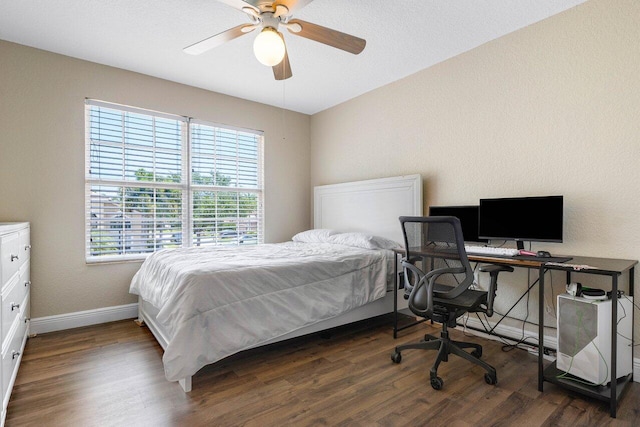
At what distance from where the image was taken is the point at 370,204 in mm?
3814

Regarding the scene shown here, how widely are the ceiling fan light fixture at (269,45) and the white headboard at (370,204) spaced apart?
1.89 m

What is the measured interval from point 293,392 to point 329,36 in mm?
2251

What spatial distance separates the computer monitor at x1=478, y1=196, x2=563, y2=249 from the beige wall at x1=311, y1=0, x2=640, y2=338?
0.21 metres

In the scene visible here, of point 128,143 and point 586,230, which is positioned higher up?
point 128,143

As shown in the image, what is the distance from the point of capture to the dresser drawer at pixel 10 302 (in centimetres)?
163

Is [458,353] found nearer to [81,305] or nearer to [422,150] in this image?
[422,150]

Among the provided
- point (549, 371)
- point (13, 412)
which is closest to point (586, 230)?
point (549, 371)

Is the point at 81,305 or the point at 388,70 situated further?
the point at 388,70

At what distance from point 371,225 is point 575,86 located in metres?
2.17

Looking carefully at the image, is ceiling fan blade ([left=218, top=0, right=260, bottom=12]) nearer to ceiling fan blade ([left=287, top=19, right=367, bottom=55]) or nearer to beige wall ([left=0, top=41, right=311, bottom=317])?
ceiling fan blade ([left=287, top=19, right=367, bottom=55])

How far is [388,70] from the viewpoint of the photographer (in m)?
3.38

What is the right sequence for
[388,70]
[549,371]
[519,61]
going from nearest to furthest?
[549,371] < [519,61] < [388,70]

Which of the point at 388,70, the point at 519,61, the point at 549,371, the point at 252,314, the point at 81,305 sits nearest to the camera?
the point at 549,371

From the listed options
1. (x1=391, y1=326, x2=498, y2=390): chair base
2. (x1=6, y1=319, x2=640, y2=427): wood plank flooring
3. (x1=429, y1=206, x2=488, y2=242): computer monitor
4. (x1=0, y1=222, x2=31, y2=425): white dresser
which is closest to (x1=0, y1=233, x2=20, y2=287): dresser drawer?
(x1=0, y1=222, x2=31, y2=425): white dresser
